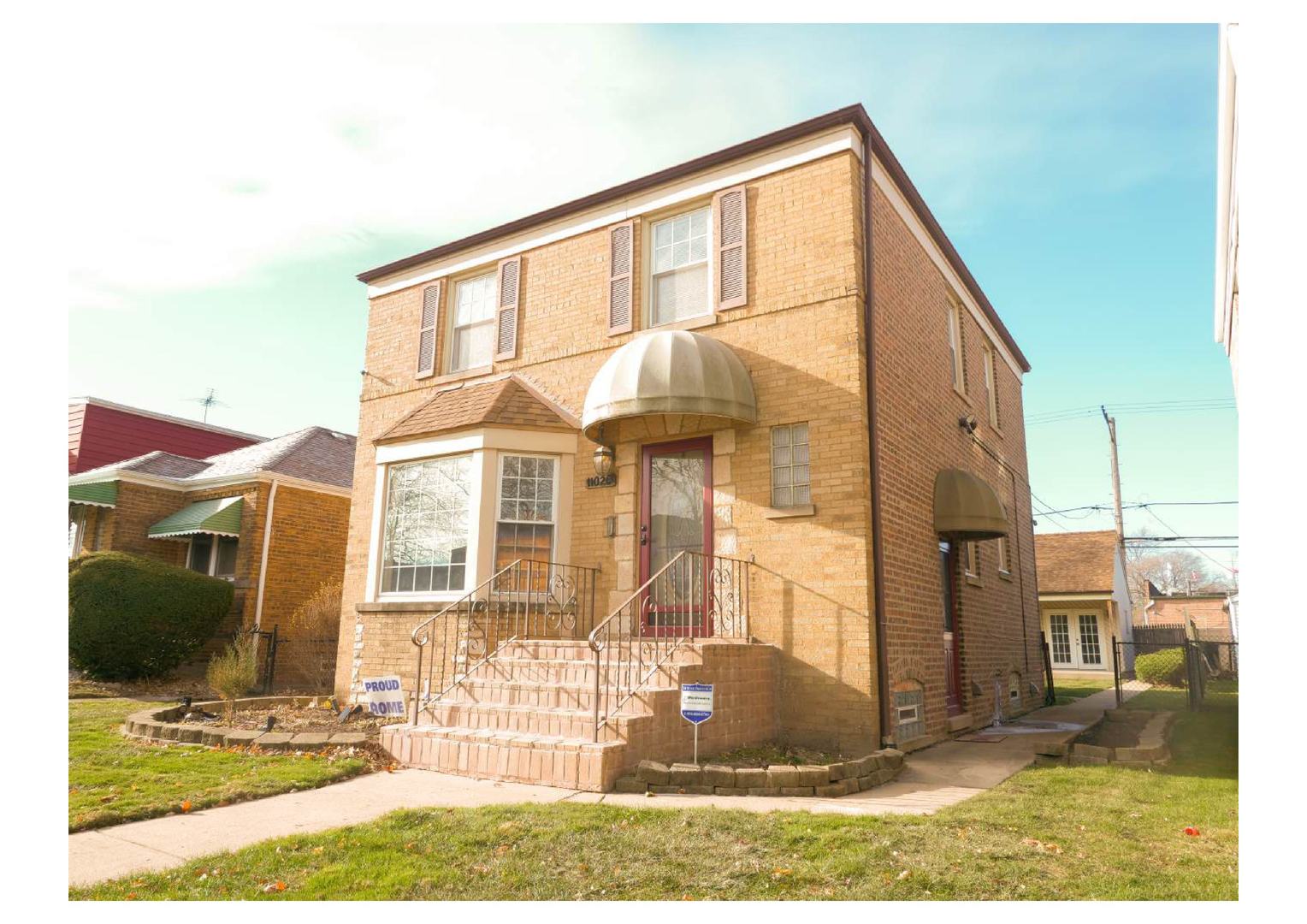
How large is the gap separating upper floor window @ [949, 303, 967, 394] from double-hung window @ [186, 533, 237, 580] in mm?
14158

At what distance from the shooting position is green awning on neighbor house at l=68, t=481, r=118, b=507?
1686cm

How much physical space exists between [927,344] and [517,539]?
234 inches

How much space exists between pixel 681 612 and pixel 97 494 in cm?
1377

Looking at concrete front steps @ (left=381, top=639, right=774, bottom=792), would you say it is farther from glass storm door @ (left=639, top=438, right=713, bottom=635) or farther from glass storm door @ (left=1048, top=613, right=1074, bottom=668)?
glass storm door @ (left=1048, top=613, right=1074, bottom=668)

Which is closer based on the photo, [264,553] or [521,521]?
[521,521]

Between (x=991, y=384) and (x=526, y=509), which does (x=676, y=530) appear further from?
(x=991, y=384)

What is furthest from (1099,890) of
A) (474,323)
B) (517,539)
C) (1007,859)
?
(474,323)

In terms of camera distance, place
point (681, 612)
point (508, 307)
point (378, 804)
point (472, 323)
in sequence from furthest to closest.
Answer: point (472, 323)
point (508, 307)
point (681, 612)
point (378, 804)

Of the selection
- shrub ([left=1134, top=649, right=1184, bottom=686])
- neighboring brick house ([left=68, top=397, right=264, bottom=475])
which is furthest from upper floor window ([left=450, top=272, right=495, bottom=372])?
shrub ([left=1134, top=649, right=1184, bottom=686])

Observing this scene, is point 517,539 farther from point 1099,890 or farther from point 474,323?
point 1099,890

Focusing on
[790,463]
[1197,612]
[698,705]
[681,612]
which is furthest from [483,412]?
[1197,612]

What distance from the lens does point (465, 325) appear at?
498 inches

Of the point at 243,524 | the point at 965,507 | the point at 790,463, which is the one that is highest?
the point at 790,463

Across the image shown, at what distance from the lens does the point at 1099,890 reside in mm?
4121
